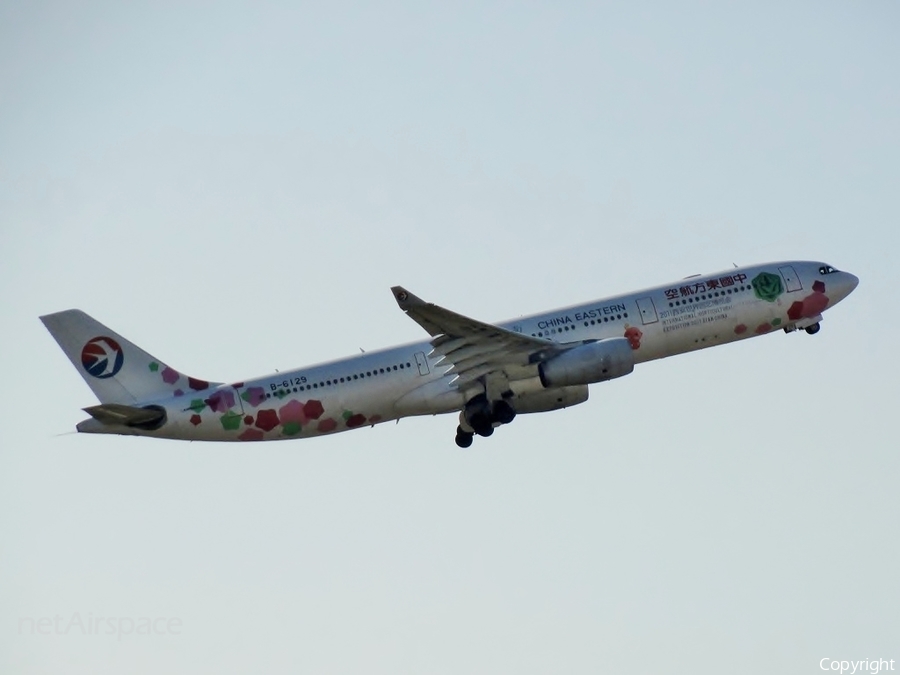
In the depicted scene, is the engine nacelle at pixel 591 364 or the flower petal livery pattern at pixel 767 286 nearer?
the engine nacelle at pixel 591 364

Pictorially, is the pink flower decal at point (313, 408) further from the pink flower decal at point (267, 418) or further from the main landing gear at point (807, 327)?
the main landing gear at point (807, 327)

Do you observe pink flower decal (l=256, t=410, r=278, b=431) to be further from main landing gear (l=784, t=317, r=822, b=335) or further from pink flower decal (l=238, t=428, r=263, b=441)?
main landing gear (l=784, t=317, r=822, b=335)

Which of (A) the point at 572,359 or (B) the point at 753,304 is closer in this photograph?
(A) the point at 572,359

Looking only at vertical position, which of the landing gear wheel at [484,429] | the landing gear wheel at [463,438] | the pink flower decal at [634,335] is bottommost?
the landing gear wheel at [484,429]

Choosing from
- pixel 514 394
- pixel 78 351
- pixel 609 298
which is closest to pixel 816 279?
pixel 609 298

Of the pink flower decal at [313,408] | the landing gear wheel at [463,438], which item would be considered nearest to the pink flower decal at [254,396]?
the pink flower decal at [313,408]

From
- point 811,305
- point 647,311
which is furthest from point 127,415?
point 811,305

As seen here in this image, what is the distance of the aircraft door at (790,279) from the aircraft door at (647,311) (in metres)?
6.18

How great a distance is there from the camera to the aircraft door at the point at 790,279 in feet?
182

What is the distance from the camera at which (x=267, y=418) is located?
5188cm

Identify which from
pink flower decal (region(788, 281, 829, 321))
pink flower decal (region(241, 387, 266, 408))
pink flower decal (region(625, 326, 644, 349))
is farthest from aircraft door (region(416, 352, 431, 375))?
pink flower decal (region(788, 281, 829, 321))

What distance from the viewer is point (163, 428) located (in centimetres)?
5181

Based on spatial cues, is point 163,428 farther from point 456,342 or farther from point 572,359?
point 572,359

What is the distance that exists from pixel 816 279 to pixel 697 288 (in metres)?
5.74
